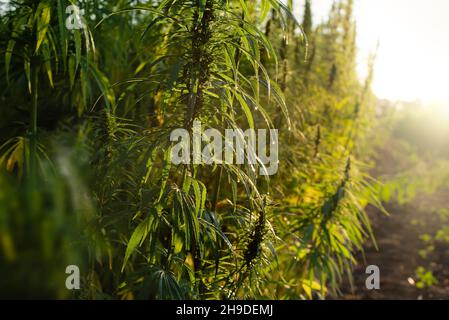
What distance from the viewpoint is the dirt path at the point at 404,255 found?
4.04m

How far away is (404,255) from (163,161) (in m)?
3.94

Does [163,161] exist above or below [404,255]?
above

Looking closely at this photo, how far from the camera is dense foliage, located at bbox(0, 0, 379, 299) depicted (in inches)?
22.8

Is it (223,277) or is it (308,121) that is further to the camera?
(308,121)

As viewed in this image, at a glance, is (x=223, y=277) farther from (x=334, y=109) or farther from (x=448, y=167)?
(x=448, y=167)

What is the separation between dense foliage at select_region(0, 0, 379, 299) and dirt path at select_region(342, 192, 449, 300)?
55.5 inches

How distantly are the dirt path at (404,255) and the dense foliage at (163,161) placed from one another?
1.41 meters

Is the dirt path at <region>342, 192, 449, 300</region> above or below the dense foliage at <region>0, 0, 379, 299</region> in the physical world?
below

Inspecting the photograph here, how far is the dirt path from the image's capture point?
13.3 ft

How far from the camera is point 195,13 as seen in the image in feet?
4.45

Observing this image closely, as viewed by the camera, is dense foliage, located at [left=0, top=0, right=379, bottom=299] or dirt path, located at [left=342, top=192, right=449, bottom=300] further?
dirt path, located at [left=342, top=192, right=449, bottom=300]

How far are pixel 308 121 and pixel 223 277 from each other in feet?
5.19

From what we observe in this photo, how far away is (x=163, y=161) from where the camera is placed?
5.39 ft
